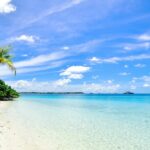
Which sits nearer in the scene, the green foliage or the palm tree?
the palm tree

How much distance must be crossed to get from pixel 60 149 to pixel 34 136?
2935 mm

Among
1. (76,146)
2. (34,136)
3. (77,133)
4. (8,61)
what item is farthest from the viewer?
(8,61)

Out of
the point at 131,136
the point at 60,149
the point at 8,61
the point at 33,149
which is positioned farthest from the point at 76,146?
the point at 8,61

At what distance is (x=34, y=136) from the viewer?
42.9 feet

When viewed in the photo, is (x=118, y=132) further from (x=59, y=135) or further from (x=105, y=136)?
(x=59, y=135)

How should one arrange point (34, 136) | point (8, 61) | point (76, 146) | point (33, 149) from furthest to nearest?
point (8, 61), point (34, 136), point (76, 146), point (33, 149)

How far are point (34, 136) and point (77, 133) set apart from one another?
2.10 metres

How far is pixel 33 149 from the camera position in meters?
10.2

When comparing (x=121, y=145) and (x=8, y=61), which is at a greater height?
(x=8, y=61)

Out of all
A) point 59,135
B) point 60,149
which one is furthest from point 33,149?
point 59,135

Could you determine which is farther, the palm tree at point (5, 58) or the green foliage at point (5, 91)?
the green foliage at point (5, 91)

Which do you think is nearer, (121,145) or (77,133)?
(121,145)

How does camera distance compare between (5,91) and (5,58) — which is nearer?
(5,58)

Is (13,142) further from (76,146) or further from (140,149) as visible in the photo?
(140,149)
